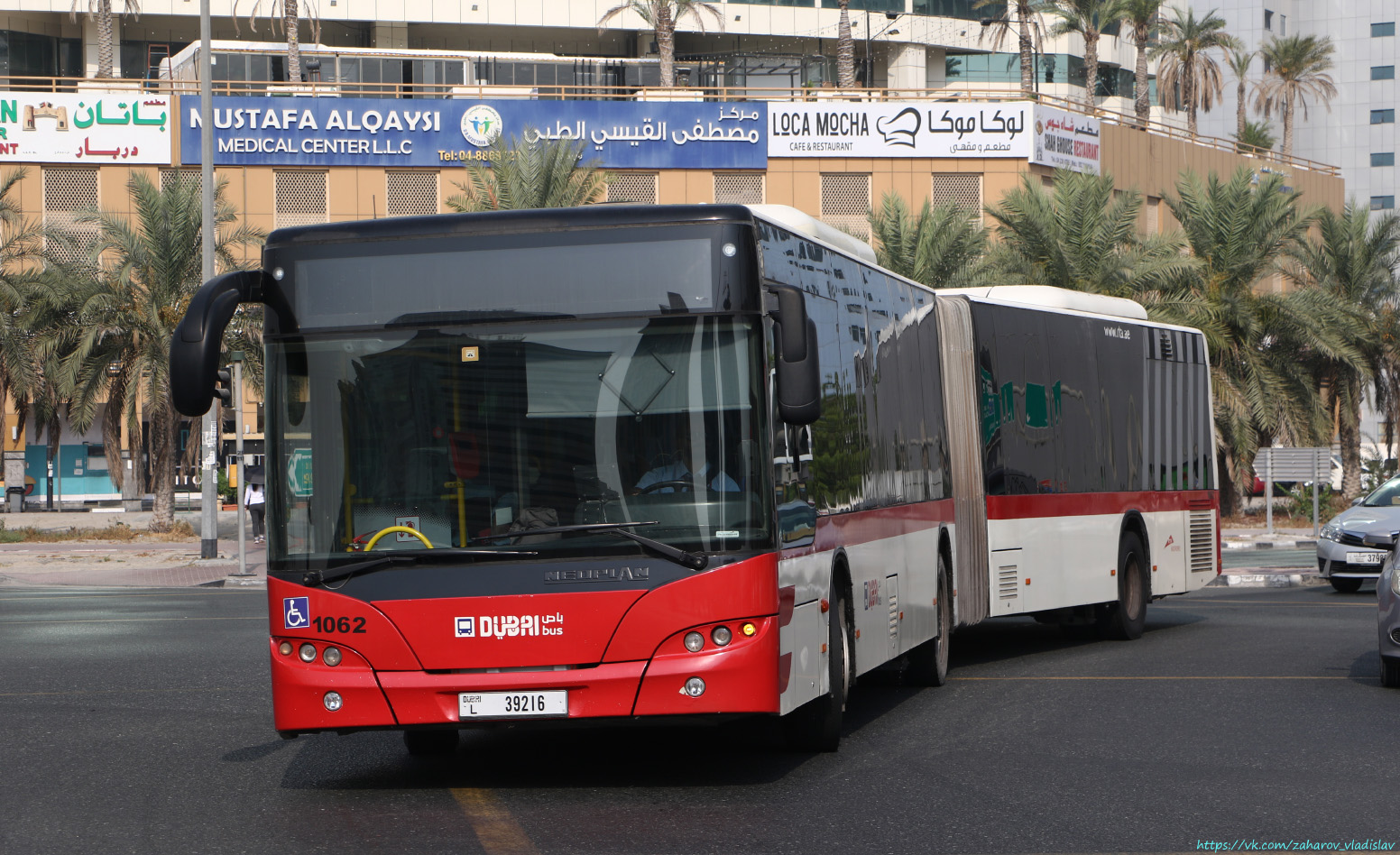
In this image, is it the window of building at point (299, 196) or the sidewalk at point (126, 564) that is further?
the window of building at point (299, 196)

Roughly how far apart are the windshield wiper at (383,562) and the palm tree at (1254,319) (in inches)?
1194

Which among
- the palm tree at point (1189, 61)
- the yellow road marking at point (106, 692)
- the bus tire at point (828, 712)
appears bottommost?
the yellow road marking at point (106, 692)

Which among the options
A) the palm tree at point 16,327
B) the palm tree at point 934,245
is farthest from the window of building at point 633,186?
the palm tree at point 16,327

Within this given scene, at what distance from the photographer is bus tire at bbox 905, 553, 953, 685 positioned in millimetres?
12648

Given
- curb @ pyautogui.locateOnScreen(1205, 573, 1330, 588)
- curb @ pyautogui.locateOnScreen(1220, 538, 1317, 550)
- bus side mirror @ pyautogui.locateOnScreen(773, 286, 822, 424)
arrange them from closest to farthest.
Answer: bus side mirror @ pyautogui.locateOnScreen(773, 286, 822, 424) < curb @ pyautogui.locateOnScreen(1205, 573, 1330, 588) < curb @ pyautogui.locateOnScreen(1220, 538, 1317, 550)

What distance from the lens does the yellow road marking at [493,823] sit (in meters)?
7.04

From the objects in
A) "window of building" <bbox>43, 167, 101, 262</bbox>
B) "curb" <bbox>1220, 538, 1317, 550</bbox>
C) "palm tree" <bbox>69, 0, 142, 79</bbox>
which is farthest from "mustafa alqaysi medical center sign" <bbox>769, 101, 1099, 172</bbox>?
"palm tree" <bbox>69, 0, 142, 79</bbox>

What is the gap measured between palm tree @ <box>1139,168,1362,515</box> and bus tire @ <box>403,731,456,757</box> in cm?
2896

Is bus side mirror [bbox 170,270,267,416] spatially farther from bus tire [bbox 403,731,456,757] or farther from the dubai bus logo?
bus tire [bbox 403,731,456,757]

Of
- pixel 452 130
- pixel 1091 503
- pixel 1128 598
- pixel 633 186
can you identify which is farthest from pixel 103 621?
pixel 633 186

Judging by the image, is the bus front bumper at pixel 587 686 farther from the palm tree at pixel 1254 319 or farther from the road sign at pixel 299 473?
the palm tree at pixel 1254 319

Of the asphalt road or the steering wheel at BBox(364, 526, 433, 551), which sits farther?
the steering wheel at BBox(364, 526, 433, 551)

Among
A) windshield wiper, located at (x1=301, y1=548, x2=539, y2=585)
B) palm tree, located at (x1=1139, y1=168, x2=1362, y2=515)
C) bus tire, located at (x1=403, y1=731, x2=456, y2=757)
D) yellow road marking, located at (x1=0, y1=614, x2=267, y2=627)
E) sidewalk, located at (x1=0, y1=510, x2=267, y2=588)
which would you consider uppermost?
palm tree, located at (x1=1139, y1=168, x2=1362, y2=515)

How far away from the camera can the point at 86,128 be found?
52.1 m
